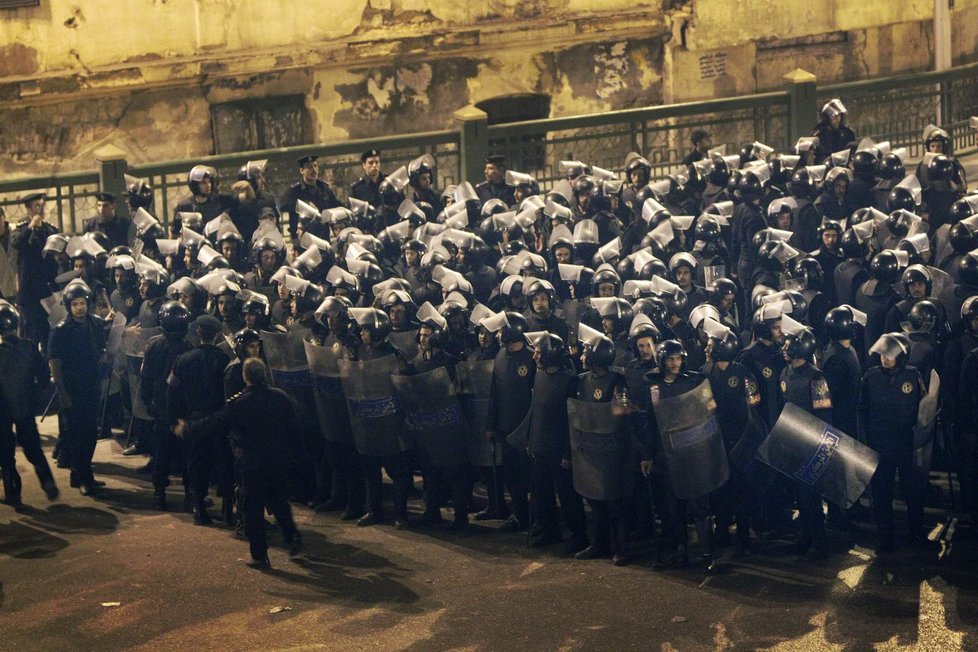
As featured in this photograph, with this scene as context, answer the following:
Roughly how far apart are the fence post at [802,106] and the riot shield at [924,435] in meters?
9.87

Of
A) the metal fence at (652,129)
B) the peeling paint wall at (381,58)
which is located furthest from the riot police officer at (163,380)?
the peeling paint wall at (381,58)

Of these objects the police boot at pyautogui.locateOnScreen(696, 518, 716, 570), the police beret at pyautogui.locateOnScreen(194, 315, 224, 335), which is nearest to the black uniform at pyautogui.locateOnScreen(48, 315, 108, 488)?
the police beret at pyautogui.locateOnScreen(194, 315, 224, 335)

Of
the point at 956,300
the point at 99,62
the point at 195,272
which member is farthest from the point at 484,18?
the point at 956,300

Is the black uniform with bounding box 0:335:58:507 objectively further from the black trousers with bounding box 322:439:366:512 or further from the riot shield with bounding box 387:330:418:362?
the riot shield with bounding box 387:330:418:362

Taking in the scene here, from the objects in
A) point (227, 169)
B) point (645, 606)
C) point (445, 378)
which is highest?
point (227, 169)

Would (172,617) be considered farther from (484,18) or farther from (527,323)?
(484,18)

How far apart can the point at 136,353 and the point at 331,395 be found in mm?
2334

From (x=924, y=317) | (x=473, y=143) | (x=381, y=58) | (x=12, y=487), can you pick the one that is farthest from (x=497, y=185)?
(x=381, y=58)

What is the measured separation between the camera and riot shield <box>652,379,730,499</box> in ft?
42.4

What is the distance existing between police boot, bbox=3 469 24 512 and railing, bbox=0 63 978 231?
5.55 metres

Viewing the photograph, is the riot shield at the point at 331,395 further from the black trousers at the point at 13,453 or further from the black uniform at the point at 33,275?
the black uniform at the point at 33,275

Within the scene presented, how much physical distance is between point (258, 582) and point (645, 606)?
2.93 meters

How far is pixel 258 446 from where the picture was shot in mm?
13250

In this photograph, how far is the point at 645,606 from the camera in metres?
12.2
